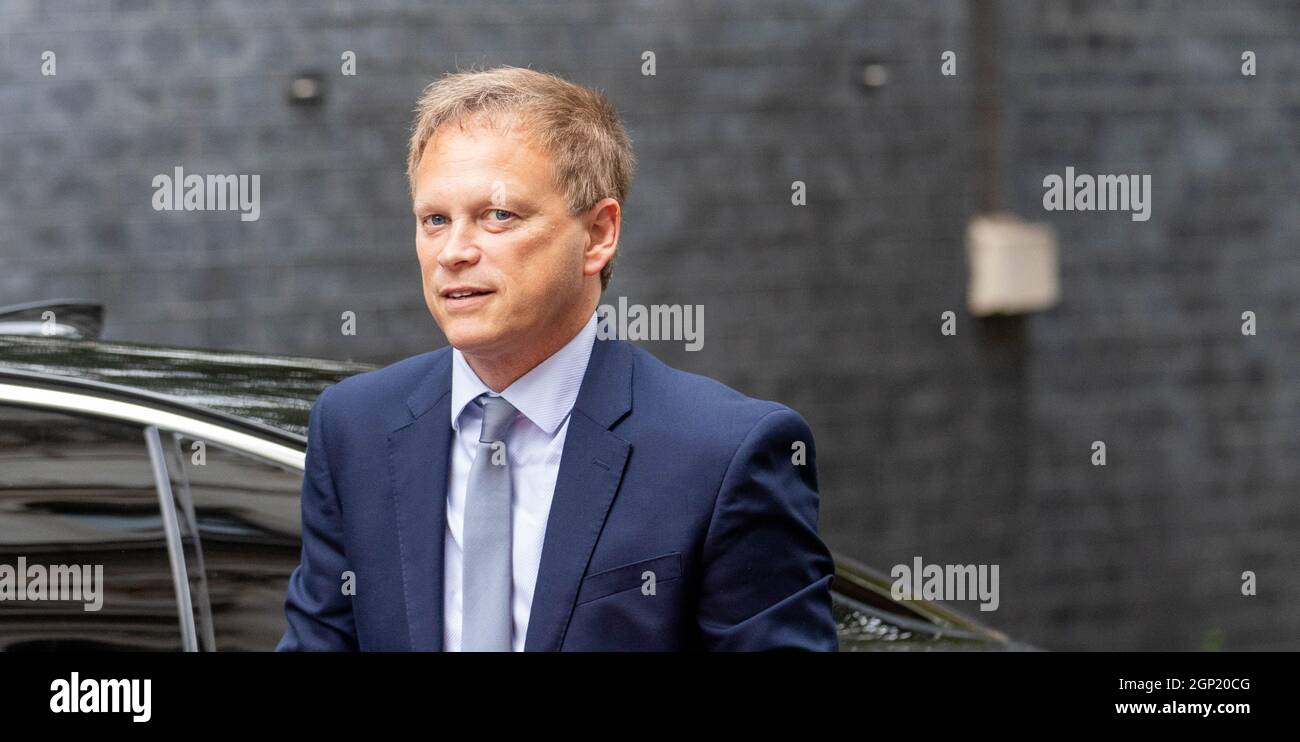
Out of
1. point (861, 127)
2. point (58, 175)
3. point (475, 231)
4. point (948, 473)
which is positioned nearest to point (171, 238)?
point (58, 175)

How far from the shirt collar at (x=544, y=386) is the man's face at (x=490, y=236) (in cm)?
5

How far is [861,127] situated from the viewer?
264 inches

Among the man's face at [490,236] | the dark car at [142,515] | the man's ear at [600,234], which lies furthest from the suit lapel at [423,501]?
the dark car at [142,515]

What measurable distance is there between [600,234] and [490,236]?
0.19 m

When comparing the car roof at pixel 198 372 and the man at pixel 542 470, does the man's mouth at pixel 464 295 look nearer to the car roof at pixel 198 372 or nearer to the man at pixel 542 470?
the man at pixel 542 470

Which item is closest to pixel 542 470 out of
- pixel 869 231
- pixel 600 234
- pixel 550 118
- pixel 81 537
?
pixel 600 234

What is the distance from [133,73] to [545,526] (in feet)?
15.2

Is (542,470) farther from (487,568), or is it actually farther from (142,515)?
(142,515)

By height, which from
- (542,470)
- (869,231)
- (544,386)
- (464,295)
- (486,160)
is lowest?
(542,470)

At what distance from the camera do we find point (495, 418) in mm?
1953

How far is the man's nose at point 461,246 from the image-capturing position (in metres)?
1.91
